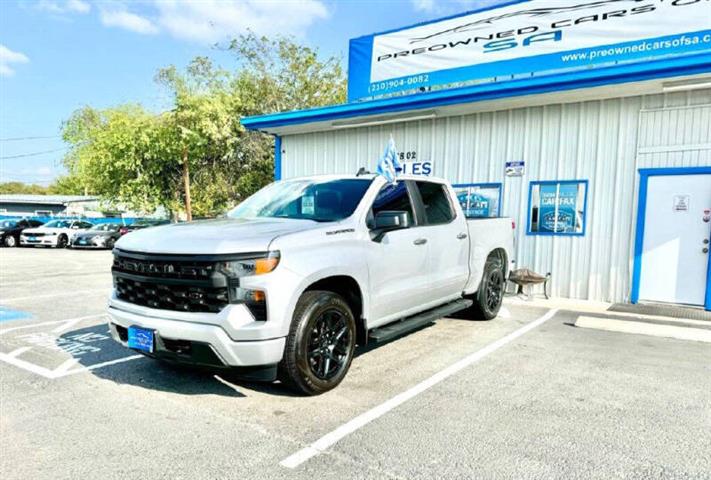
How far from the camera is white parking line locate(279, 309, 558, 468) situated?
3.11m

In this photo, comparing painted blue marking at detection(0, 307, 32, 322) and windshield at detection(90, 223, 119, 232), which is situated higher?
windshield at detection(90, 223, 119, 232)

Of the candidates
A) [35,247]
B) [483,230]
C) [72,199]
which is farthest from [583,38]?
[72,199]

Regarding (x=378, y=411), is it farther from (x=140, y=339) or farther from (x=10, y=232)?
(x=10, y=232)

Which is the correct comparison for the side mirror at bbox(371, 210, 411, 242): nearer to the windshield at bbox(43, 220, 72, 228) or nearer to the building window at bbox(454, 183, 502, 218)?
the building window at bbox(454, 183, 502, 218)

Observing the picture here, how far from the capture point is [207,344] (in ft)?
11.6

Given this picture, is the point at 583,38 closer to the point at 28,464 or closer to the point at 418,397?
the point at 418,397

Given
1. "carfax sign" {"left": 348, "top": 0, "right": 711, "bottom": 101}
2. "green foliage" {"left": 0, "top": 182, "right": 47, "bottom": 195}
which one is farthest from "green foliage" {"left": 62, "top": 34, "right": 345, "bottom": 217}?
"green foliage" {"left": 0, "top": 182, "right": 47, "bottom": 195}

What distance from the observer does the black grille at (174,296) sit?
141 inches

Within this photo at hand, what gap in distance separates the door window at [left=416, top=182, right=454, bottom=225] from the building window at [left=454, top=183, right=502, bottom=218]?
389 centimetres

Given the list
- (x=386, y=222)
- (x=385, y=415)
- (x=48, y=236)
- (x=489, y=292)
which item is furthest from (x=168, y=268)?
(x=48, y=236)

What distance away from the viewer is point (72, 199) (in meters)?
53.0

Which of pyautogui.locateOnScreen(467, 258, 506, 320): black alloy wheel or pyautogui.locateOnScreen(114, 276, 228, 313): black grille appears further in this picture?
pyautogui.locateOnScreen(467, 258, 506, 320): black alloy wheel

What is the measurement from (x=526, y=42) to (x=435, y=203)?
6277 mm

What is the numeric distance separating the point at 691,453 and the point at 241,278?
324cm
